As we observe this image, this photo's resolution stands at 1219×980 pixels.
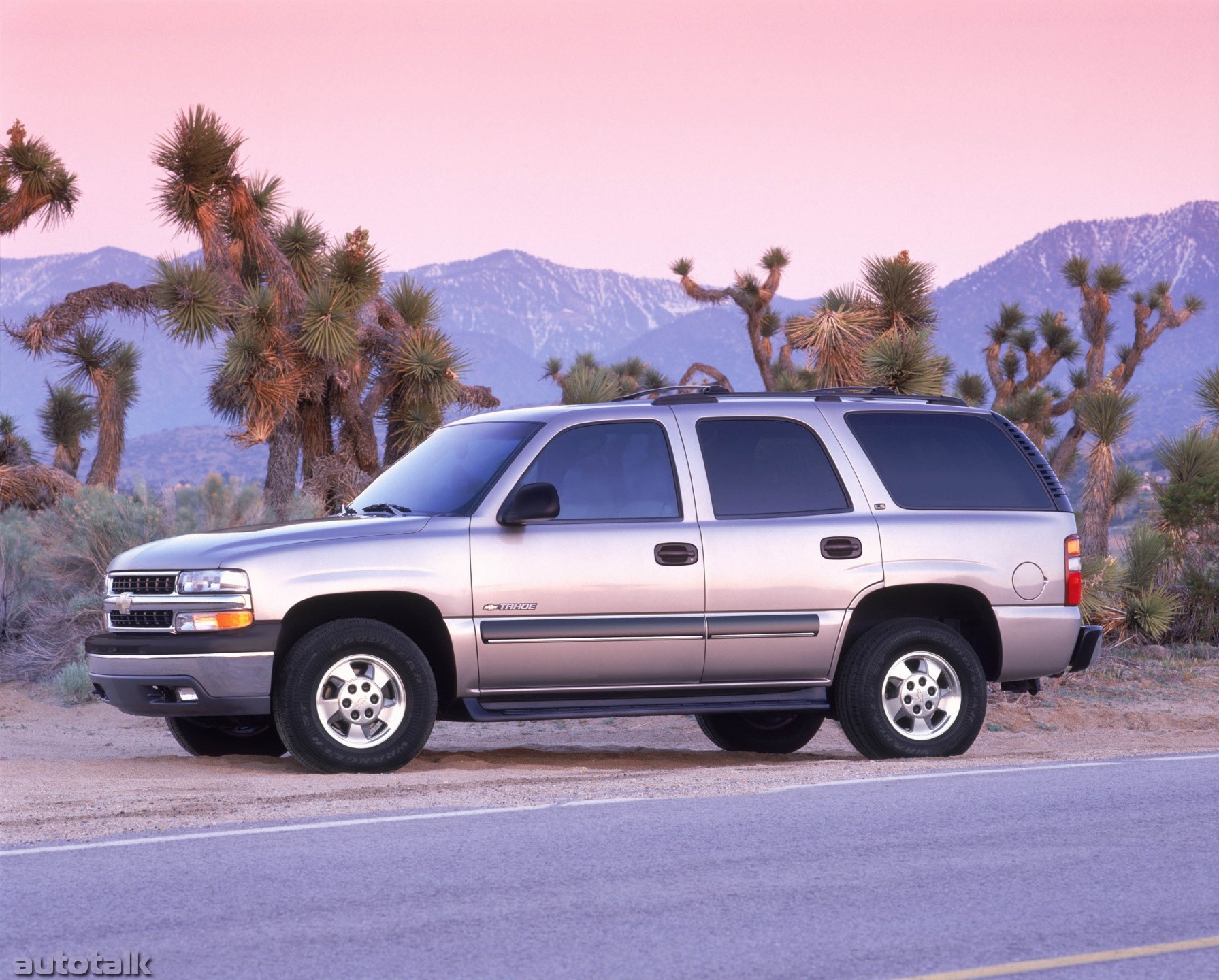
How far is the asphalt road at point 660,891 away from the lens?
17.1 feet

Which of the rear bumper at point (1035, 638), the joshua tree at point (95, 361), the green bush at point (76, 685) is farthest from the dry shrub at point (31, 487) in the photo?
the rear bumper at point (1035, 638)

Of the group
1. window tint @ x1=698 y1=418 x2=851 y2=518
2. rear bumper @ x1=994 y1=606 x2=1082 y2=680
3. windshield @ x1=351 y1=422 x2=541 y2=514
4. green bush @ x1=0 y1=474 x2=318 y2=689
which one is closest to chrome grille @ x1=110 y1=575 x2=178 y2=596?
windshield @ x1=351 y1=422 x2=541 y2=514

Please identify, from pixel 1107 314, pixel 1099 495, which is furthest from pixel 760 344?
pixel 1099 495

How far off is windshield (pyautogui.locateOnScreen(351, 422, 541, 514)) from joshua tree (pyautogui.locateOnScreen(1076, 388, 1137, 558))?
40.9 feet

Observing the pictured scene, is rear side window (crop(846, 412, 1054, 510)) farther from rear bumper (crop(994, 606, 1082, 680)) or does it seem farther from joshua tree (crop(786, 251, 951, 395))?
joshua tree (crop(786, 251, 951, 395))

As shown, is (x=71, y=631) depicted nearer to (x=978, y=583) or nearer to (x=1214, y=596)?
(x=978, y=583)

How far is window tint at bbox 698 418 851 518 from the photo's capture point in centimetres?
955

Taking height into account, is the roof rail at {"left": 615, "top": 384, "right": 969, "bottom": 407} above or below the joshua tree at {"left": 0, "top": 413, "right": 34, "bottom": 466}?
below

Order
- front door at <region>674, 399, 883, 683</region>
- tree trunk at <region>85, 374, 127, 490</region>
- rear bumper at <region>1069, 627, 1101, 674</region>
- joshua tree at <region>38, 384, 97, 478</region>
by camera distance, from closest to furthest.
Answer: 1. front door at <region>674, 399, 883, 683</region>
2. rear bumper at <region>1069, 627, 1101, 674</region>
3. tree trunk at <region>85, 374, 127, 490</region>
4. joshua tree at <region>38, 384, 97, 478</region>

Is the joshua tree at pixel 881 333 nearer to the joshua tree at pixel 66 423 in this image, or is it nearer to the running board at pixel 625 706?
the running board at pixel 625 706

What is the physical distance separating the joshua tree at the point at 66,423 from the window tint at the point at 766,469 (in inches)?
967

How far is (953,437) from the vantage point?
1012 centimetres

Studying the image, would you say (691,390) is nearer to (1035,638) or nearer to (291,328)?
(1035,638)

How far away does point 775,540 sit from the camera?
372 inches
